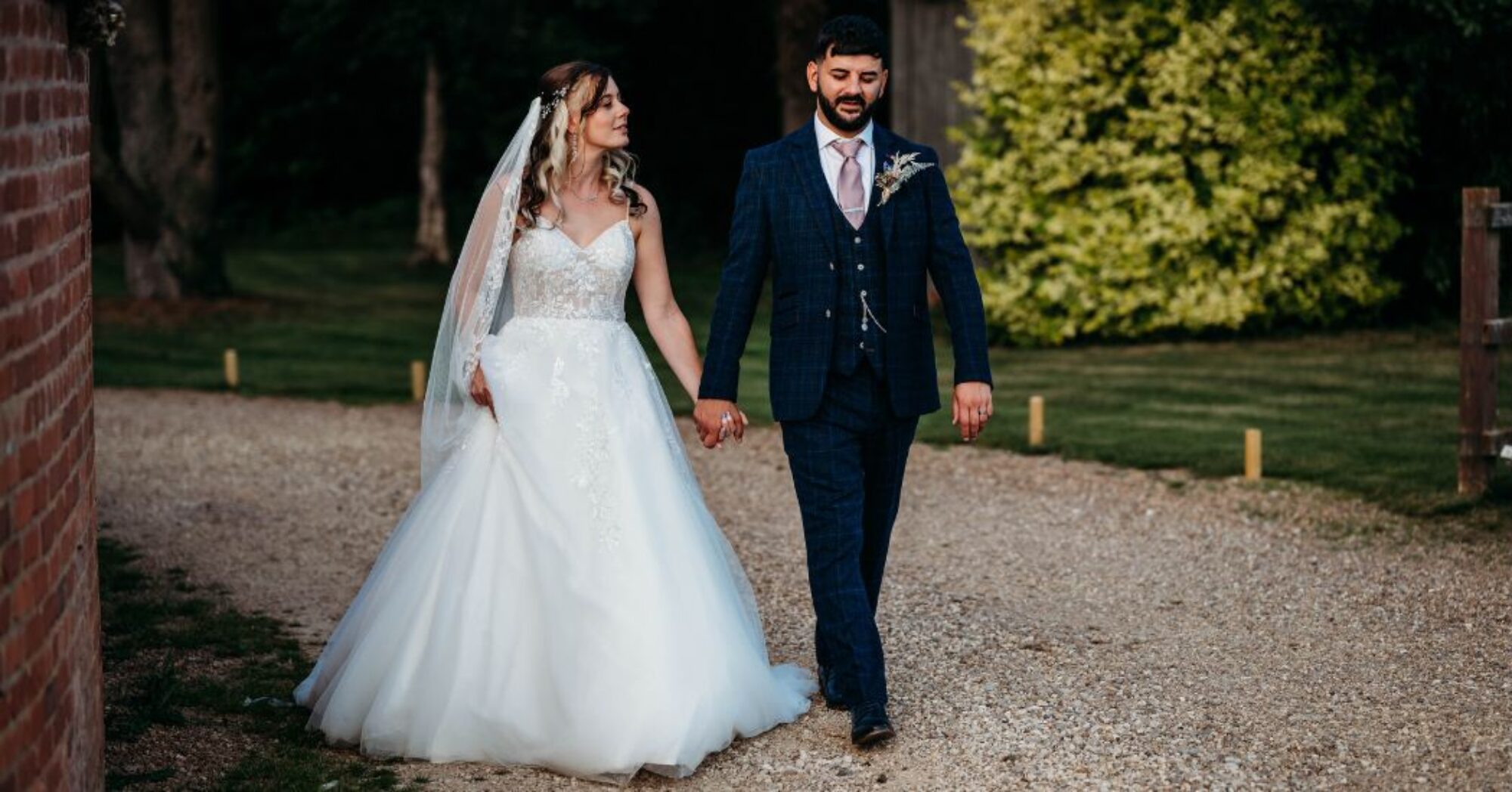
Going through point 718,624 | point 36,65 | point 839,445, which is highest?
point 36,65

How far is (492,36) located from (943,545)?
2339cm

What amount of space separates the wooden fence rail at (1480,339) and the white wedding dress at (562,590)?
528cm

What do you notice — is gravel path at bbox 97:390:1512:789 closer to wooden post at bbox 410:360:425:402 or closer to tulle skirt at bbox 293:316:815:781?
tulle skirt at bbox 293:316:815:781

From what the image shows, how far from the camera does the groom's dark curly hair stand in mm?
5465

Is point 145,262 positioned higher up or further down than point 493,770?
higher up

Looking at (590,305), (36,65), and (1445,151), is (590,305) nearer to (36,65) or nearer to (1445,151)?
(36,65)

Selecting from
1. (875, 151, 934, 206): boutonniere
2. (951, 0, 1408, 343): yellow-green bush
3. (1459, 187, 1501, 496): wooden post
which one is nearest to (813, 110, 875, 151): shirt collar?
(875, 151, 934, 206): boutonniere

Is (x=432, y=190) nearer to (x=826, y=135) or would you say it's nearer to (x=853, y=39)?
(x=826, y=135)

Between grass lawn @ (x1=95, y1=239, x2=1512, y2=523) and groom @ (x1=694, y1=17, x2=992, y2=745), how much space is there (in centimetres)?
487

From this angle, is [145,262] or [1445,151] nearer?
[1445,151]

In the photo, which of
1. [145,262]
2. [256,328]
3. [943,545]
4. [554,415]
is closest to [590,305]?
[554,415]

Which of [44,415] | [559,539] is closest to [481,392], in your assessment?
[559,539]

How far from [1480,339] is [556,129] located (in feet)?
19.4

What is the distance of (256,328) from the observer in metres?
20.5
